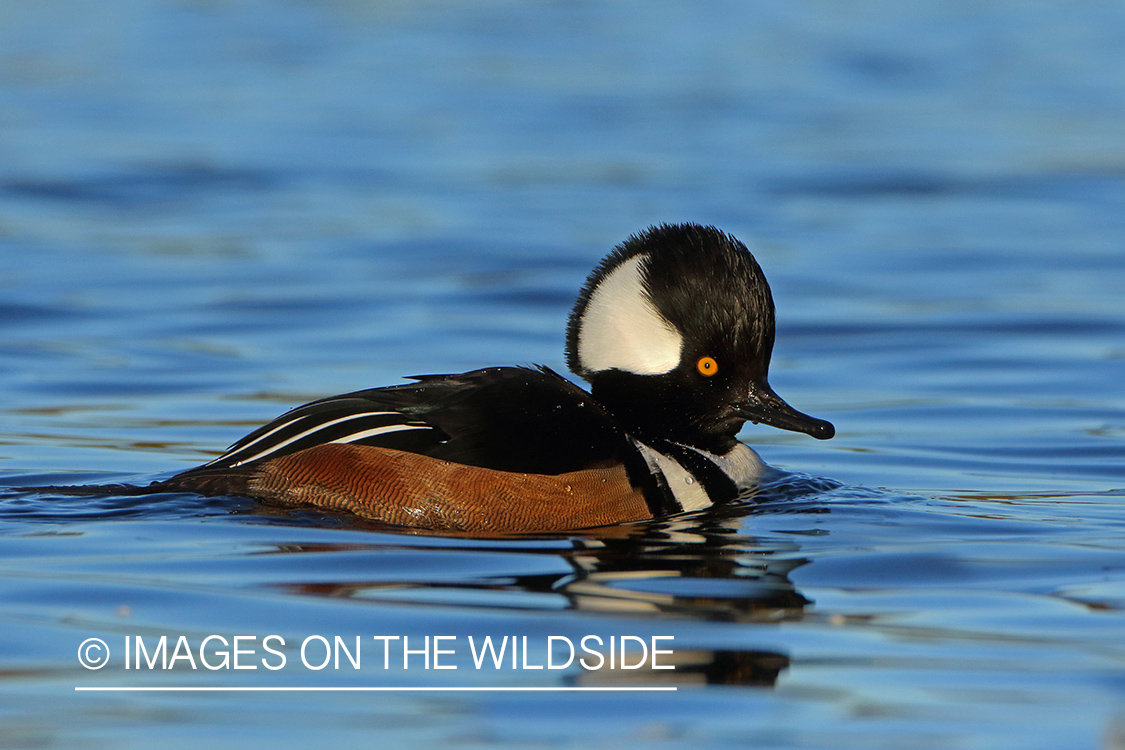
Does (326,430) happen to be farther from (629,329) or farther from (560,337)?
(560,337)

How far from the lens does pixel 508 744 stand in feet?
12.8

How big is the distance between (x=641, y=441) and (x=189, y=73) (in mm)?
16721

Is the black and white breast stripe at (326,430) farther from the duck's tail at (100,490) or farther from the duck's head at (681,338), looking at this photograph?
Answer: the duck's head at (681,338)

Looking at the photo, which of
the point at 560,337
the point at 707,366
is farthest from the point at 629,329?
the point at 560,337

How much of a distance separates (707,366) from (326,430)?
1.46 m

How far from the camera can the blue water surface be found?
433cm

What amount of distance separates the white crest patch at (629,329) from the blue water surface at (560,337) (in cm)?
66

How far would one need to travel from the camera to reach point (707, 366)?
20.7 feet

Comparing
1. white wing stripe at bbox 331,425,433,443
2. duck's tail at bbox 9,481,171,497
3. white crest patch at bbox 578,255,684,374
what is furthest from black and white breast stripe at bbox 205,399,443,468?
white crest patch at bbox 578,255,684,374

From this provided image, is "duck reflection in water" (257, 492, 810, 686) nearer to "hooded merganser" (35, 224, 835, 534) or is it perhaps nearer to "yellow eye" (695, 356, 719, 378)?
"hooded merganser" (35, 224, 835, 534)

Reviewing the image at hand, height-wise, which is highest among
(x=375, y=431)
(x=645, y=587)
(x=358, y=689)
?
(x=375, y=431)

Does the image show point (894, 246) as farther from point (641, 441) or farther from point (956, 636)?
point (956, 636)

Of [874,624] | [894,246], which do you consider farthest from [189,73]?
[874,624]

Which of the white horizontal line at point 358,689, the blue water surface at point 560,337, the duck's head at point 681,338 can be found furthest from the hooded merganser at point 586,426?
the white horizontal line at point 358,689
